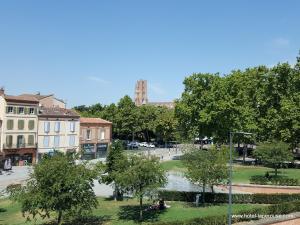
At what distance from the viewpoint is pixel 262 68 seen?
228 ft

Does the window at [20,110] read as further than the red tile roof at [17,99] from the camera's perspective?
Yes

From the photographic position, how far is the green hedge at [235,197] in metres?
35.1

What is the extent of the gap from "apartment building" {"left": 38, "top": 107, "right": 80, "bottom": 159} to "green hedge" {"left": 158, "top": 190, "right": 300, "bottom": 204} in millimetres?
35352

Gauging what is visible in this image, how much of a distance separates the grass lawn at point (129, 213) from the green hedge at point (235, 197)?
3.02 ft

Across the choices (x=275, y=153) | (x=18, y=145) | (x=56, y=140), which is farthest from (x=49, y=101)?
(x=275, y=153)

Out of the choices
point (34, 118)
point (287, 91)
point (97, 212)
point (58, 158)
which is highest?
point (287, 91)

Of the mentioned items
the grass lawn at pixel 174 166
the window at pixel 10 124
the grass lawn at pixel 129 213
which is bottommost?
the grass lawn at pixel 129 213

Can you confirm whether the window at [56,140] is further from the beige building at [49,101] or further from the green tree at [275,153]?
the green tree at [275,153]

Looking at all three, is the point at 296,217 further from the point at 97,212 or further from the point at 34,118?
the point at 34,118

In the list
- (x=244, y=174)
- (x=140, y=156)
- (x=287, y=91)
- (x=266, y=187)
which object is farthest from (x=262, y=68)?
(x=140, y=156)

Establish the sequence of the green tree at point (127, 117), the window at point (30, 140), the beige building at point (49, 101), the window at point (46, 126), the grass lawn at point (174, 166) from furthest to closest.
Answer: the green tree at point (127, 117) → the beige building at point (49, 101) → the window at point (46, 126) → the window at point (30, 140) → the grass lawn at point (174, 166)

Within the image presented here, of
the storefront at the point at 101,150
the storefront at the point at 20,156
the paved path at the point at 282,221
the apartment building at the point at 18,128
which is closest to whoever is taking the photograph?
the paved path at the point at 282,221

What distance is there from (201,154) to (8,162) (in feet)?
116

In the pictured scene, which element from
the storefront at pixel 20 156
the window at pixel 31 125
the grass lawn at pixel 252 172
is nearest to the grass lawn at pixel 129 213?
the grass lawn at pixel 252 172
